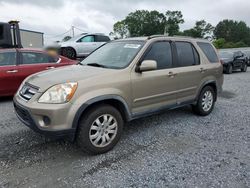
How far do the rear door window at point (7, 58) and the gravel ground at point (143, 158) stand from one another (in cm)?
207

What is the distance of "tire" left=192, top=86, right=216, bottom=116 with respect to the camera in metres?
5.07

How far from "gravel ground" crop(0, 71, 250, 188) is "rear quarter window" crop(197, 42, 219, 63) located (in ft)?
4.81

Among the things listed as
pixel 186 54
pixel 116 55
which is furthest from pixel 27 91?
pixel 186 54

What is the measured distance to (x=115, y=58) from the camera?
4039 millimetres

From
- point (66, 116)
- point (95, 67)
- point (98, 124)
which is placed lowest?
point (98, 124)

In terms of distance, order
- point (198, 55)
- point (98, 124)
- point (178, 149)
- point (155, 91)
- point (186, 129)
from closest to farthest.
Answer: point (98, 124)
point (178, 149)
point (155, 91)
point (186, 129)
point (198, 55)

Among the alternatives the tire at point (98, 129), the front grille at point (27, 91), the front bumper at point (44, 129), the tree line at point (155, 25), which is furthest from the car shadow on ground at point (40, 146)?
the tree line at point (155, 25)

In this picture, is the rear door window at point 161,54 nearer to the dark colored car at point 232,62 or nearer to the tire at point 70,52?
the tire at point 70,52

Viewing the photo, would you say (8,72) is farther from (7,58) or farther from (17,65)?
(7,58)

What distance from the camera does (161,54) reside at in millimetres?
4203

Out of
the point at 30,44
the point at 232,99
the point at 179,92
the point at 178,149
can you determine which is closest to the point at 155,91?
the point at 179,92

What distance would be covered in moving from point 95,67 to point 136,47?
0.79 meters

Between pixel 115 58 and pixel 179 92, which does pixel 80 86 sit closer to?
pixel 115 58

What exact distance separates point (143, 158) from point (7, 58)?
4878mm
